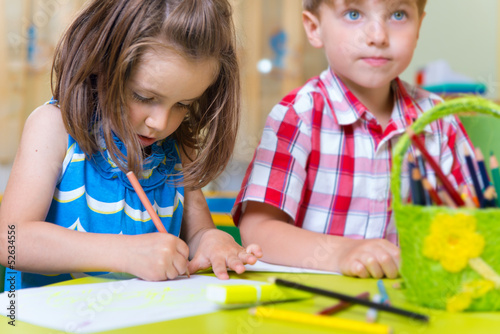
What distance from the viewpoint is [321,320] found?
0.39 m

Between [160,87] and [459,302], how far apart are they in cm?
42

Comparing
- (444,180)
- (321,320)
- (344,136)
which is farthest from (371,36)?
(321,320)

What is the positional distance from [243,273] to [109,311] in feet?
0.69

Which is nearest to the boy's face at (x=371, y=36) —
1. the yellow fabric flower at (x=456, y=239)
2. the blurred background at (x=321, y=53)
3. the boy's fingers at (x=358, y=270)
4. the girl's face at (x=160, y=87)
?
the girl's face at (x=160, y=87)

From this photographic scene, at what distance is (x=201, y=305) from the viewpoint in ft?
1.50

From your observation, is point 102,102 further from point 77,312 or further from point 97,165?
point 77,312

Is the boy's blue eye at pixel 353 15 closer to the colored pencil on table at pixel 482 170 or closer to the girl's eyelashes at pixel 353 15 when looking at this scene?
the girl's eyelashes at pixel 353 15

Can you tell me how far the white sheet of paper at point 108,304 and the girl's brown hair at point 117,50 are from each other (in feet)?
0.78

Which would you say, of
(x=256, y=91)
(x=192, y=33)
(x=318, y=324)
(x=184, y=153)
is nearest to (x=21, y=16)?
(x=256, y=91)

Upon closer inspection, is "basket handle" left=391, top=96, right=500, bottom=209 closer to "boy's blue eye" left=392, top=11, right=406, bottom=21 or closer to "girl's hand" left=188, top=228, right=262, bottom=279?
"girl's hand" left=188, top=228, right=262, bottom=279

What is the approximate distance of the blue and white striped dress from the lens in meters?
0.73

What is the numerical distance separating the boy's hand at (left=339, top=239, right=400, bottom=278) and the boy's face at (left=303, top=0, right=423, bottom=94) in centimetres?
31

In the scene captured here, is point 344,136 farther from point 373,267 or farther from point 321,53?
point 321,53

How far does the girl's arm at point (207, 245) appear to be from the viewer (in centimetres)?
62
